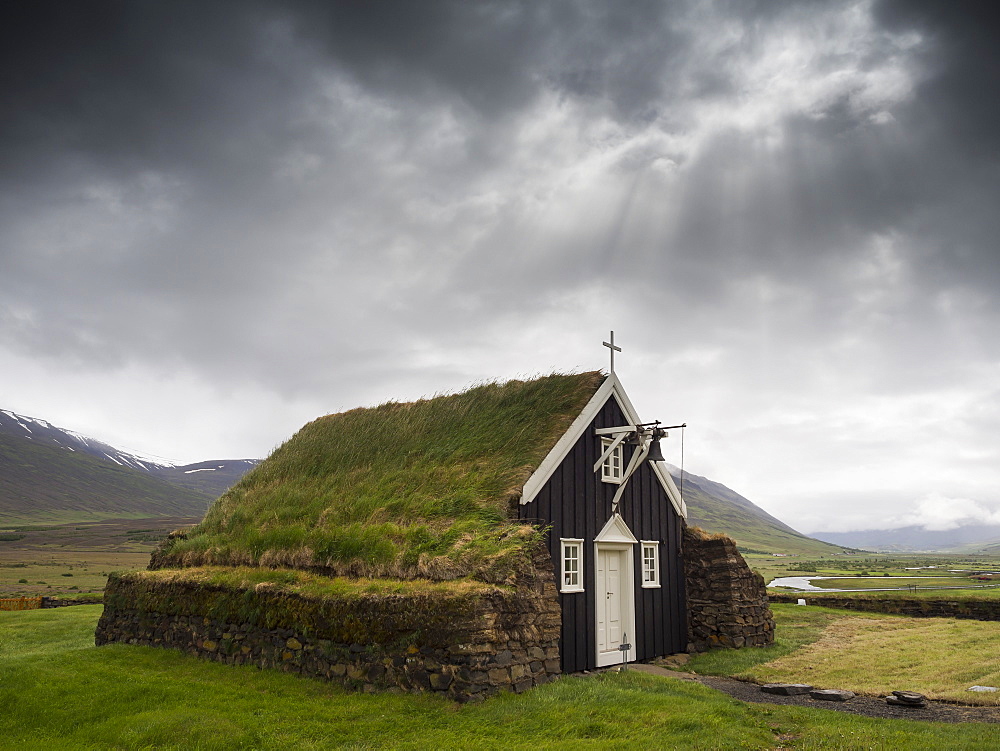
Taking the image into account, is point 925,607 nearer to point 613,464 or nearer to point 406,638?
point 613,464

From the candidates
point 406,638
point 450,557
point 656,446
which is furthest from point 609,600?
point 406,638

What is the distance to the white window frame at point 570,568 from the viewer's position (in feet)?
52.0

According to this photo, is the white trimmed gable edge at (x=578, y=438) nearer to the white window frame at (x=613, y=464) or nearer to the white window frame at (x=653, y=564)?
the white window frame at (x=613, y=464)

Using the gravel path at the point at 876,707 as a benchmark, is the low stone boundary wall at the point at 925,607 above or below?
above

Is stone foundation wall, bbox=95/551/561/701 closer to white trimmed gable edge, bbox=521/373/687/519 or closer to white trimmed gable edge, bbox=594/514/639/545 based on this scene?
white trimmed gable edge, bbox=521/373/687/519

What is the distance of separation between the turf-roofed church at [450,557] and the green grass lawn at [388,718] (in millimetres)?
791

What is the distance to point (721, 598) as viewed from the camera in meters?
19.7

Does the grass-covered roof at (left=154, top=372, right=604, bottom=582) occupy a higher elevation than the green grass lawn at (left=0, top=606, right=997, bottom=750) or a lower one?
higher

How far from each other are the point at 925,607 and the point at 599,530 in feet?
61.9

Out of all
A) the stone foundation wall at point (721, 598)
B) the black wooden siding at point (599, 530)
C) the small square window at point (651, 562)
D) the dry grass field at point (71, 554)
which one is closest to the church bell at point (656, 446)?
the black wooden siding at point (599, 530)

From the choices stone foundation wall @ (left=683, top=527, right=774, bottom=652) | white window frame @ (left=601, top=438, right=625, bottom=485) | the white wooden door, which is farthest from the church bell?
stone foundation wall @ (left=683, top=527, right=774, bottom=652)

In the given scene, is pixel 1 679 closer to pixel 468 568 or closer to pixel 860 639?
pixel 468 568

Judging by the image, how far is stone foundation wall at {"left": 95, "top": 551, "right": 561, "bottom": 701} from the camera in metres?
12.1

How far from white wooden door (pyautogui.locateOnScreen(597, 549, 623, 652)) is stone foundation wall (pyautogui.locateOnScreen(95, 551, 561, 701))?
10.8 feet
